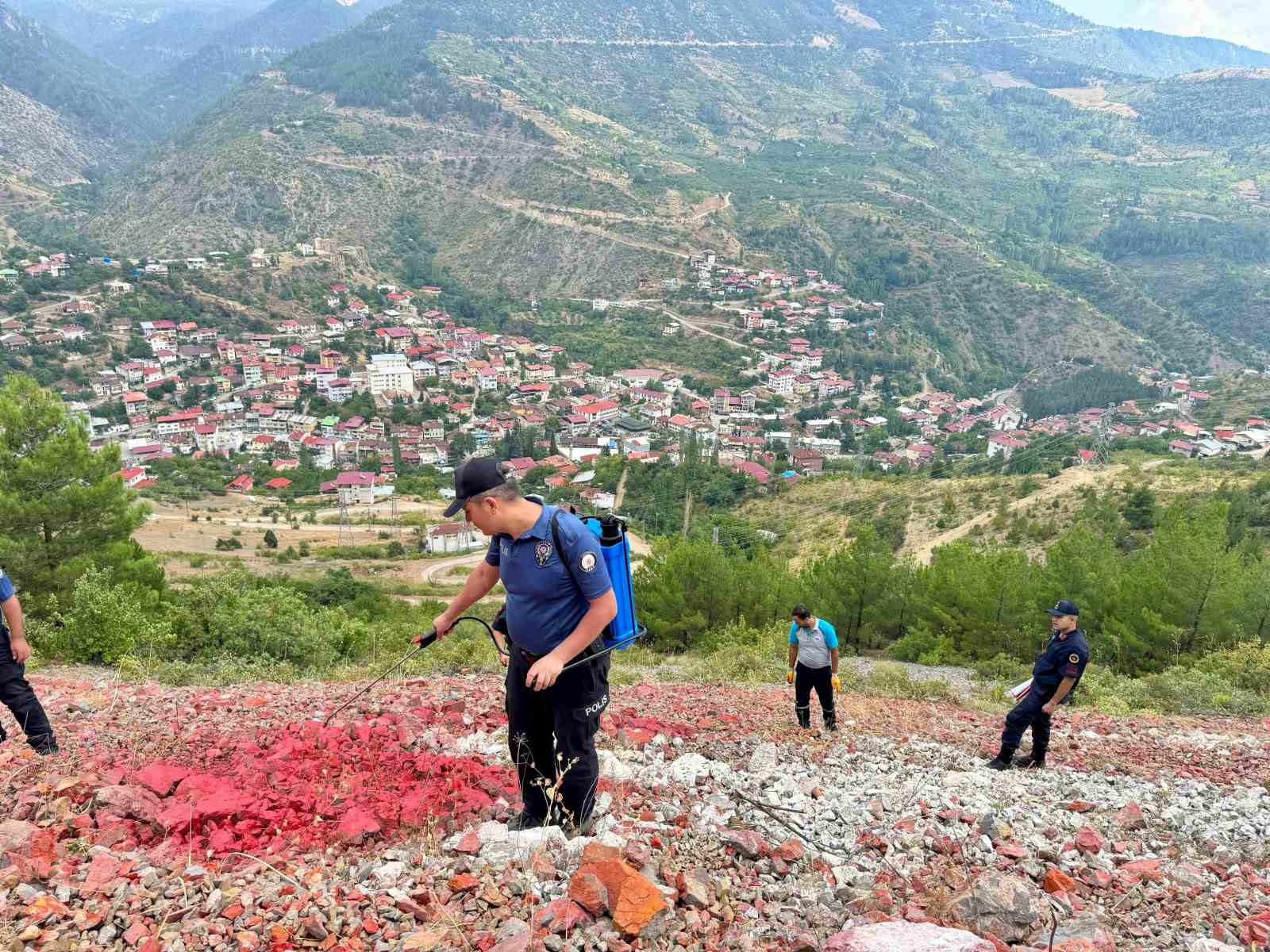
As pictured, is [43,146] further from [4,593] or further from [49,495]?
[4,593]

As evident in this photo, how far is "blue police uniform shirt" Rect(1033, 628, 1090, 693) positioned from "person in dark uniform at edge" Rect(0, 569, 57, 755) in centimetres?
580

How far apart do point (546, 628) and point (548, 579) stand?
0.71 ft

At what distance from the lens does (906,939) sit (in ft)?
7.67

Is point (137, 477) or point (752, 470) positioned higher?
point (752, 470)

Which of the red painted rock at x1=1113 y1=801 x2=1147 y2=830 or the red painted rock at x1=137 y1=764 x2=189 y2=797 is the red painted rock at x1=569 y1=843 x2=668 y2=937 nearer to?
the red painted rock at x1=137 y1=764 x2=189 y2=797

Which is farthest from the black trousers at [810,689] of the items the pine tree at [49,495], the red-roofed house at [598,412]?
the red-roofed house at [598,412]

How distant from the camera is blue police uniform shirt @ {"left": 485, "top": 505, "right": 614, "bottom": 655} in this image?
274 centimetres

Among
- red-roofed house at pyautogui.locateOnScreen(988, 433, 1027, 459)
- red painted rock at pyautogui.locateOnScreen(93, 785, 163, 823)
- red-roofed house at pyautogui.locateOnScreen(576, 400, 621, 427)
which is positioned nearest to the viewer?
red painted rock at pyautogui.locateOnScreen(93, 785, 163, 823)

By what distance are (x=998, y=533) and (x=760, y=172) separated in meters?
110

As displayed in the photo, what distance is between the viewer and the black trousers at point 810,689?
17.5ft

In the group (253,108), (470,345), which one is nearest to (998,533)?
(470,345)

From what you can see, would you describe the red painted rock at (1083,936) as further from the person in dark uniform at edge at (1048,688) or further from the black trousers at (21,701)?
the black trousers at (21,701)

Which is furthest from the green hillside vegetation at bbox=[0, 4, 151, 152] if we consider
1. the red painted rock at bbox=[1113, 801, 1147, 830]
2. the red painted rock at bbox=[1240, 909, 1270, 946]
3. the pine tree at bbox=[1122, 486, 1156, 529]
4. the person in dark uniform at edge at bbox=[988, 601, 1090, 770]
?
the red painted rock at bbox=[1240, 909, 1270, 946]

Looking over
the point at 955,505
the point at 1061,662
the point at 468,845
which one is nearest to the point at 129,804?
the point at 468,845
